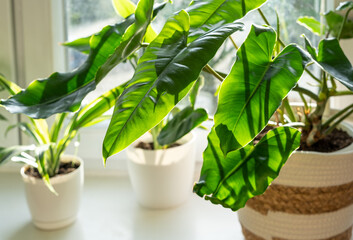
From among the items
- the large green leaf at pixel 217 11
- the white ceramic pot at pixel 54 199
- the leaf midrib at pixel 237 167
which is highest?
the large green leaf at pixel 217 11

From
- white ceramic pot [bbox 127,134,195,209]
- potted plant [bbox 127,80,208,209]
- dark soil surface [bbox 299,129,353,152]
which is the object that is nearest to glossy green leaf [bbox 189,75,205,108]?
potted plant [bbox 127,80,208,209]

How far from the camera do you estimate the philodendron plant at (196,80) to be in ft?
1.91

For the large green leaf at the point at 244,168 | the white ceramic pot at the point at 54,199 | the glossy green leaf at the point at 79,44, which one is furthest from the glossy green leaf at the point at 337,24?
the white ceramic pot at the point at 54,199

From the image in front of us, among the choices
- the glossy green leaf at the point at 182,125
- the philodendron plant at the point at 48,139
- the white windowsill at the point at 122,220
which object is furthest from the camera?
the white windowsill at the point at 122,220

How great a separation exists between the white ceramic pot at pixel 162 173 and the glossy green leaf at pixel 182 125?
0.15 meters

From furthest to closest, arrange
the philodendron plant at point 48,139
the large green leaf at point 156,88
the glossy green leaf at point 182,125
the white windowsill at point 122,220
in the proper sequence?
the white windowsill at point 122,220 → the philodendron plant at point 48,139 → the glossy green leaf at point 182,125 → the large green leaf at point 156,88

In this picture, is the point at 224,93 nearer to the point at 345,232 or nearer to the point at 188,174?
the point at 345,232

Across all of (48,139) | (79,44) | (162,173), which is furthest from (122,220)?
(79,44)

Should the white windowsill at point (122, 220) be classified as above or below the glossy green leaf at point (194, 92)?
below

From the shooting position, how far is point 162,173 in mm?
1100

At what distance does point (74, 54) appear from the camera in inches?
53.1

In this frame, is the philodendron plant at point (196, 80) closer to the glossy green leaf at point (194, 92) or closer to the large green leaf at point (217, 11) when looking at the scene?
the large green leaf at point (217, 11)

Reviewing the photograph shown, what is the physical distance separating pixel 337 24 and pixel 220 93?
1.36 feet

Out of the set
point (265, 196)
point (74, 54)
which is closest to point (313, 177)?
point (265, 196)
